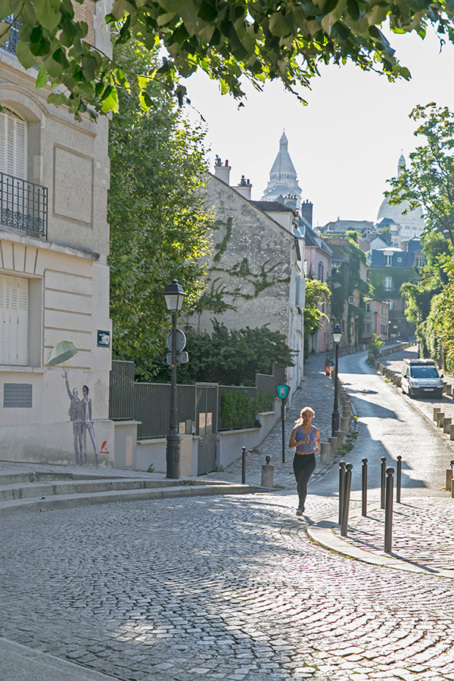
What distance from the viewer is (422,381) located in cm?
4456

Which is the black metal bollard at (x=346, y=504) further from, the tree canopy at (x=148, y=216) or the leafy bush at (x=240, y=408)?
the leafy bush at (x=240, y=408)

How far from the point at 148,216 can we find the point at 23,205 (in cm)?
1012

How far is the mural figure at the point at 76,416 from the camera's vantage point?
15.9 meters

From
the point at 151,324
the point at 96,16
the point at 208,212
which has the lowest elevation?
the point at 151,324

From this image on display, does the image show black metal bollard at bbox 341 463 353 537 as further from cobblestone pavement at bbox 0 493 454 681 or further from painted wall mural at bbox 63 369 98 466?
painted wall mural at bbox 63 369 98 466

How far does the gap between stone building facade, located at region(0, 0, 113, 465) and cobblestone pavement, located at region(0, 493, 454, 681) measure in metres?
6.08

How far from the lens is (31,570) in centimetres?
640

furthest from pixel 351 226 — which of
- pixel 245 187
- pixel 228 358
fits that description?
pixel 228 358

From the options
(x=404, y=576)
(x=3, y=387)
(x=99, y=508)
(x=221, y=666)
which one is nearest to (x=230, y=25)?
(x=221, y=666)

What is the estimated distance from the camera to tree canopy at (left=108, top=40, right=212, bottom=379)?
2214cm

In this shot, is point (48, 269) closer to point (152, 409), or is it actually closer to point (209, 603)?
point (152, 409)

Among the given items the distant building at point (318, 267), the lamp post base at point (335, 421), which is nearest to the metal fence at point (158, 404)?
the lamp post base at point (335, 421)

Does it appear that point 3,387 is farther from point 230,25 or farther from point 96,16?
point 230,25

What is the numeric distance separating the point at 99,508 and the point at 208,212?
1774cm
